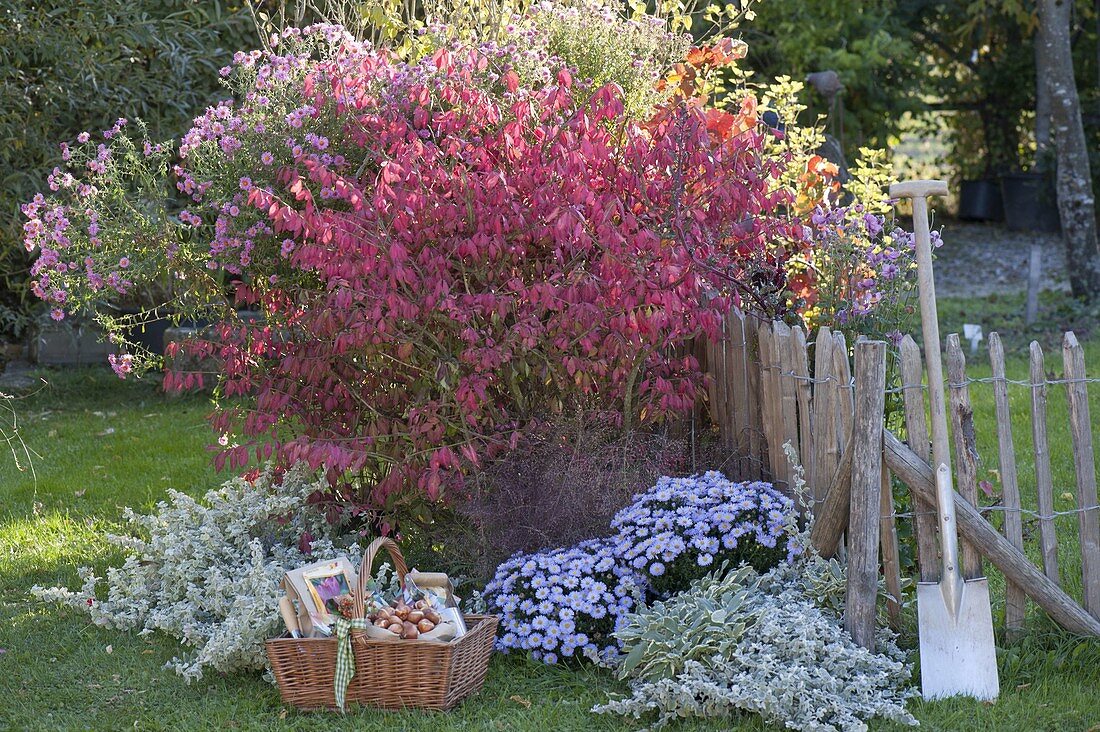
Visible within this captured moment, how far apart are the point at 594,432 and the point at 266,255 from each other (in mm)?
1397

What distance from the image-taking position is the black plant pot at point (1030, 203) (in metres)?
14.3

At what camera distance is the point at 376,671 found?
3404 mm

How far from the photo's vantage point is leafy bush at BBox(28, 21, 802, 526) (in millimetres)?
3854

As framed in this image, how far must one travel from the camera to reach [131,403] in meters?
8.28

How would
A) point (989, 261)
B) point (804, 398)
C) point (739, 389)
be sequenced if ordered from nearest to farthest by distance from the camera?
1. point (804, 398)
2. point (739, 389)
3. point (989, 261)

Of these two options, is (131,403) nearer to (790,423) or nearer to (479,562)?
(479,562)

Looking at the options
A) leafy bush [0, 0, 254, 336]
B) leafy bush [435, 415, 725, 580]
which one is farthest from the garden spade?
leafy bush [0, 0, 254, 336]

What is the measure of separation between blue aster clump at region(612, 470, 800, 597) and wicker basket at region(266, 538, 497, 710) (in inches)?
27.0

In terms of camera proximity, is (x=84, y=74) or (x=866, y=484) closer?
(x=866, y=484)

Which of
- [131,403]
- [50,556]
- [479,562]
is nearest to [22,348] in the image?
[131,403]

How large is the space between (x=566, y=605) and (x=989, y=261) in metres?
10.5

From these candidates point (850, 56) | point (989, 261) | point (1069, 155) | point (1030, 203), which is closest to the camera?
point (1069, 155)

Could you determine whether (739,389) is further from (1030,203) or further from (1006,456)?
(1030,203)

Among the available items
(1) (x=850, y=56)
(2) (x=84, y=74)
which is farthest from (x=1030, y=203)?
(2) (x=84, y=74)
